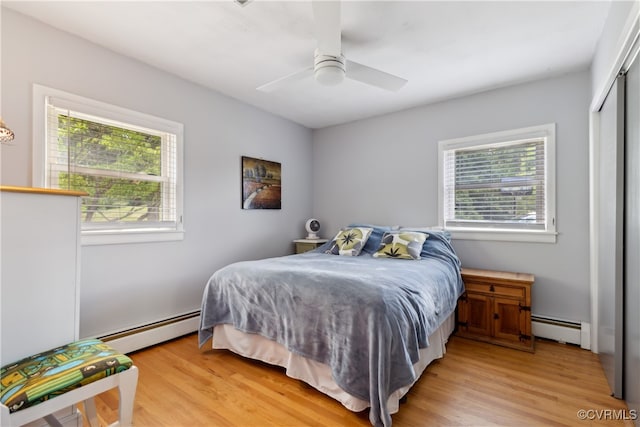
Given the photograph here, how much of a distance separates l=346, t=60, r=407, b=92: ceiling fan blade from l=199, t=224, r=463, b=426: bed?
1.43m

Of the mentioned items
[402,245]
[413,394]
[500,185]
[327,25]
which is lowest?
[413,394]

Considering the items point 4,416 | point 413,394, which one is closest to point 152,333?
point 4,416

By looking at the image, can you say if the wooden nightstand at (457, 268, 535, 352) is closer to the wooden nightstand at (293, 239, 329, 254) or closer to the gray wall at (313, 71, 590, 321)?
the gray wall at (313, 71, 590, 321)

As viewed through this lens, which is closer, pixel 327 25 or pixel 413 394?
pixel 327 25

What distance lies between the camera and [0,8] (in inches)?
77.9

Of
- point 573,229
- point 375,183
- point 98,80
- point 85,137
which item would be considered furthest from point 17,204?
point 573,229

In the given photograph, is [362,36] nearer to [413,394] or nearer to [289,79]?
[289,79]

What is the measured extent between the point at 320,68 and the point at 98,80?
6.00ft

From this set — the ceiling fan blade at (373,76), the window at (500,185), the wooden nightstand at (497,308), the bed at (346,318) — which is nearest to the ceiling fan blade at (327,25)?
the ceiling fan blade at (373,76)

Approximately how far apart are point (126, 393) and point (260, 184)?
8.76 feet

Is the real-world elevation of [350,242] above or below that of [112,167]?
below

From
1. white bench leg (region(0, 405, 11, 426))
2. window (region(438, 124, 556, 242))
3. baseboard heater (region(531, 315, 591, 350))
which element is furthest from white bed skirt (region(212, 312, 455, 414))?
white bench leg (region(0, 405, 11, 426))

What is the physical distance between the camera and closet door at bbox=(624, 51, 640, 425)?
158 centimetres

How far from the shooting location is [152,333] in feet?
8.96
